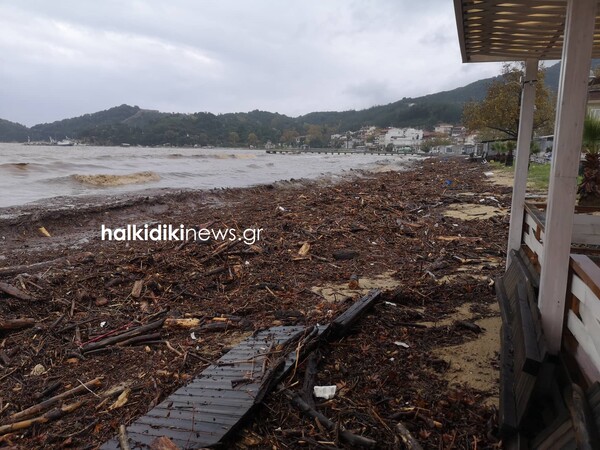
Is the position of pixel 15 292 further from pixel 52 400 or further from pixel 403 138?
pixel 403 138

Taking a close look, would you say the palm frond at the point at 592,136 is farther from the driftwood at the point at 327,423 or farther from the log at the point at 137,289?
the log at the point at 137,289

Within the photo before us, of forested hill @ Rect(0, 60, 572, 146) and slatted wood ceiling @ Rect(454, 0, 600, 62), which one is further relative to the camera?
forested hill @ Rect(0, 60, 572, 146)

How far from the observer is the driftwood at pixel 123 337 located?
179 inches

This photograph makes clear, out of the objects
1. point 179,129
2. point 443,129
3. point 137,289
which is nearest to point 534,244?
point 137,289

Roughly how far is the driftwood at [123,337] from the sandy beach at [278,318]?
3.4 inches

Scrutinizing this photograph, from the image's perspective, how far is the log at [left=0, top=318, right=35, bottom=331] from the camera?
4.98 m

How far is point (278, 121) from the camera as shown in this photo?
190 metres

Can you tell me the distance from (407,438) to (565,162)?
2136mm

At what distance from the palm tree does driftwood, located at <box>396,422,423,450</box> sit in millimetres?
7580

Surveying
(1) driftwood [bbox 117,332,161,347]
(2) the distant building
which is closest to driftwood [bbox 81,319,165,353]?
(1) driftwood [bbox 117,332,161,347]

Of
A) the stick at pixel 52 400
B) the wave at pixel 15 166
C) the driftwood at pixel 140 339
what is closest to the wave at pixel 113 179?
the wave at pixel 15 166

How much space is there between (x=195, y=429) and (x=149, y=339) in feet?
6.87

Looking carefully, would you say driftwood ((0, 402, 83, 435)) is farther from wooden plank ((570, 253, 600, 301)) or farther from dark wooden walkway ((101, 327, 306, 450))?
wooden plank ((570, 253, 600, 301))

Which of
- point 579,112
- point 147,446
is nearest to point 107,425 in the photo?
point 147,446
